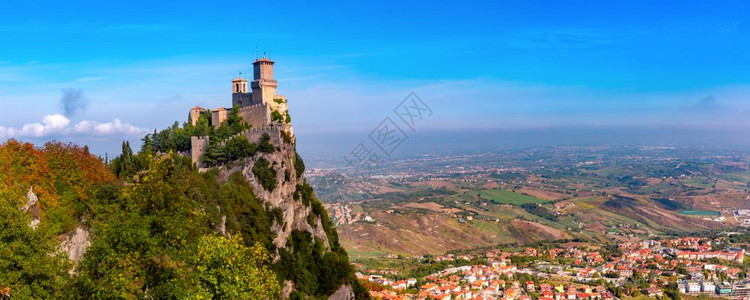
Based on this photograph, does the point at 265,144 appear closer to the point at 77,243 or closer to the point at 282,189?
the point at 282,189

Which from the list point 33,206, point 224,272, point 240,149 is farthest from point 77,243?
point 240,149

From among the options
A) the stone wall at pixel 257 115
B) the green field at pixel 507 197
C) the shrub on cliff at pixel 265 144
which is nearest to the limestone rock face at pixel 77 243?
the shrub on cliff at pixel 265 144

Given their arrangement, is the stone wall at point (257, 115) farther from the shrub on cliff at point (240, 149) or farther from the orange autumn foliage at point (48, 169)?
the orange autumn foliage at point (48, 169)

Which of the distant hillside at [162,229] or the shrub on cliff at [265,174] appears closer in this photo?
the distant hillside at [162,229]

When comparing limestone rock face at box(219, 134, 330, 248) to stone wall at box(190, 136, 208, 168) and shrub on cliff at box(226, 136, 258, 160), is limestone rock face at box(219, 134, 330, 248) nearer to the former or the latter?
shrub on cliff at box(226, 136, 258, 160)

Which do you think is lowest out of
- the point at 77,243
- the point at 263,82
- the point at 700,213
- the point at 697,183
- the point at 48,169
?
the point at 700,213
